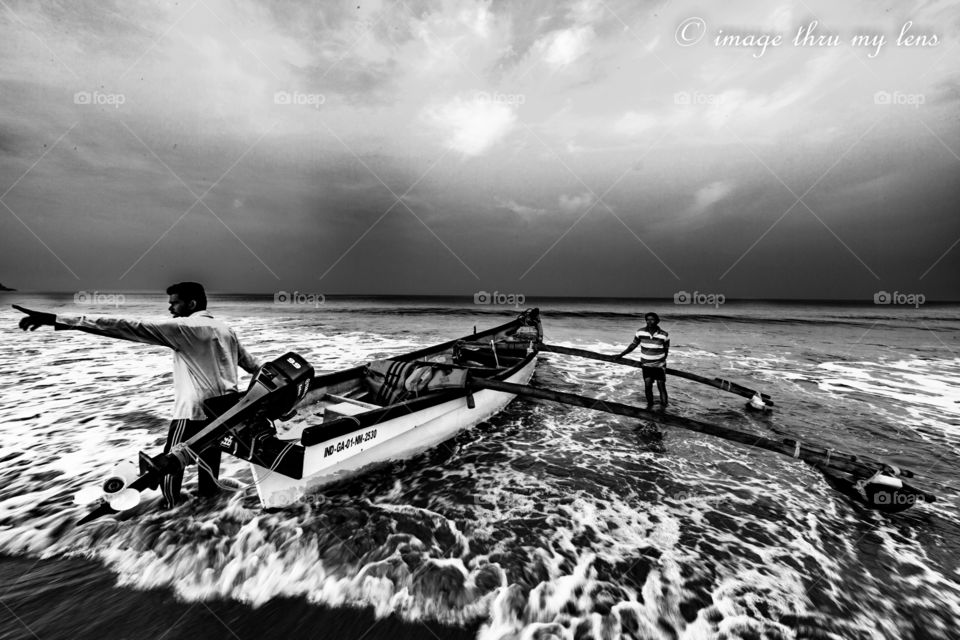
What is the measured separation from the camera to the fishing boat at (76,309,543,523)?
3.15 m

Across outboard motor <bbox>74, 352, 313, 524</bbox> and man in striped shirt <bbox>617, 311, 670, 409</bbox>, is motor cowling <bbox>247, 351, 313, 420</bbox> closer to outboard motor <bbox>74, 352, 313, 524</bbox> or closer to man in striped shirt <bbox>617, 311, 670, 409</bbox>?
outboard motor <bbox>74, 352, 313, 524</bbox>

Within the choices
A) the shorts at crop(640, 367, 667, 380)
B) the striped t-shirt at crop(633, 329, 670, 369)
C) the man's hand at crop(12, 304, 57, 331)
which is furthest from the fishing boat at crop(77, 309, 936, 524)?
the shorts at crop(640, 367, 667, 380)

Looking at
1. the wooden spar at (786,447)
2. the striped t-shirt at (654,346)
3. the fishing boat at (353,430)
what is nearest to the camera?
the fishing boat at (353,430)

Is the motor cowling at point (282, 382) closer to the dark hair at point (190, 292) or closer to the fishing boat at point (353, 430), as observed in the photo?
the fishing boat at point (353, 430)

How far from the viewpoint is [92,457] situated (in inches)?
227

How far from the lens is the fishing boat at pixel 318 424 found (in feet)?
10.3

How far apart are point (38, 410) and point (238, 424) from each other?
27.5 feet

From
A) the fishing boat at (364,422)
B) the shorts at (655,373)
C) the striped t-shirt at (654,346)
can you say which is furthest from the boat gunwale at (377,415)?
the shorts at (655,373)

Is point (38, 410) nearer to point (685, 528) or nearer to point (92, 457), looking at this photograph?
point (92, 457)

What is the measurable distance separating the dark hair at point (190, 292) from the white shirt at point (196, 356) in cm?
11

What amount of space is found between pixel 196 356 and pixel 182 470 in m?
0.98

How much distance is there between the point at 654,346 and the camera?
8.19 metres

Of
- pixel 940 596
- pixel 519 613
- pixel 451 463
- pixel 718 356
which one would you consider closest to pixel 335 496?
pixel 451 463

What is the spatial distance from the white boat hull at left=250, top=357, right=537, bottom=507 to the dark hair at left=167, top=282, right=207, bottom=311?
187 cm
